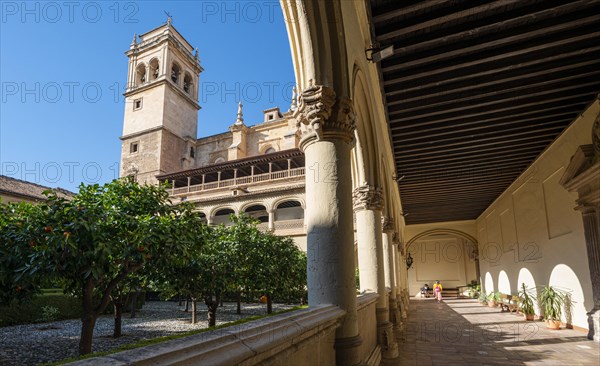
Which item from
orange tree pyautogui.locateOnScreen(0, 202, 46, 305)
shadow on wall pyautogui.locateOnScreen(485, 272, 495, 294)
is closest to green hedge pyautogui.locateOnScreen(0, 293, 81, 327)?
orange tree pyautogui.locateOnScreen(0, 202, 46, 305)

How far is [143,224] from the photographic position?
6.16 metres

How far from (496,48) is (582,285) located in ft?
21.5

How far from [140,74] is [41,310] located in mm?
32523

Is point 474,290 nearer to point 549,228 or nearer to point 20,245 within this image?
point 549,228

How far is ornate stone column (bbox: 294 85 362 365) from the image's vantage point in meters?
3.12

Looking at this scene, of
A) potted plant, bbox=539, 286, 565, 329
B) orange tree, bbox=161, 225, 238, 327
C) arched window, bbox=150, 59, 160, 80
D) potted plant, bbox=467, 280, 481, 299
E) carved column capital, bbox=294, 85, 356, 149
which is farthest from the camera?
arched window, bbox=150, 59, 160, 80

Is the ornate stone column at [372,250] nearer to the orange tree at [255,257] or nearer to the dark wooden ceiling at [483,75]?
the dark wooden ceiling at [483,75]

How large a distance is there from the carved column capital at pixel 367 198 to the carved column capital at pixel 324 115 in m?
3.09

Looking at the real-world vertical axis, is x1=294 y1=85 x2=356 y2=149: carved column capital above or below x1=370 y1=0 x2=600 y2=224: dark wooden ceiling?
below

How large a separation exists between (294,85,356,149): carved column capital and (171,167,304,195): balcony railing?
23.6 meters

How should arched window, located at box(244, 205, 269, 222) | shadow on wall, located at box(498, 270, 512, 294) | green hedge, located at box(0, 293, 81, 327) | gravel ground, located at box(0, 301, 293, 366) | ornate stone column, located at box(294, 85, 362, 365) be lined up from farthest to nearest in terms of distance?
arched window, located at box(244, 205, 269, 222), shadow on wall, located at box(498, 270, 512, 294), green hedge, located at box(0, 293, 81, 327), gravel ground, located at box(0, 301, 293, 366), ornate stone column, located at box(294, 85, 362, 365)

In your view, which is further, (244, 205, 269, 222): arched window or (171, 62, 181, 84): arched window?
(171, 62, 181, 84): arched window

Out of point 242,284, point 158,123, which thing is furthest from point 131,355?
point 158,123

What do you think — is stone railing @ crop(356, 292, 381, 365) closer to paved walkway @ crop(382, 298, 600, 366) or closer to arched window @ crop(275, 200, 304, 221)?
paved walkway @ crop(382, 298, 600, 366)
